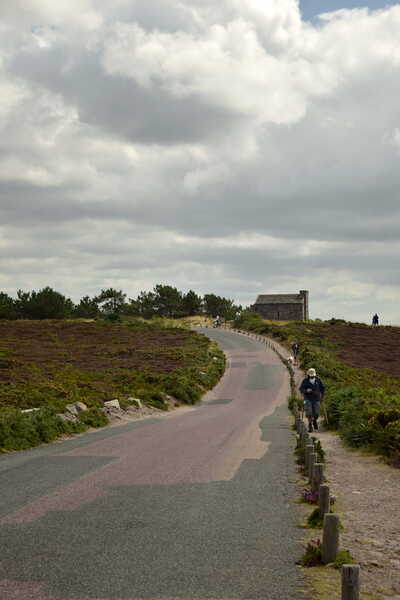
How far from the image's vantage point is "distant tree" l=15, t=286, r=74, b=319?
97438 mm

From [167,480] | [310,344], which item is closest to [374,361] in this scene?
[310,344]

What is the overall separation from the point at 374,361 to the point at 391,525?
165ft

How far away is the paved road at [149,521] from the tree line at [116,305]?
81680mm

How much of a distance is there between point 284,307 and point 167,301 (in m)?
23.7

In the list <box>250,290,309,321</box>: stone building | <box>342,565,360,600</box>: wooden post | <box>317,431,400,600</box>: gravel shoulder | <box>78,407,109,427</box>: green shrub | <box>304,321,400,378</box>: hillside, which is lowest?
<box>78,407,109,427</box>: green shrub

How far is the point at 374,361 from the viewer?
5806cm

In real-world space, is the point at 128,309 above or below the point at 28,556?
above

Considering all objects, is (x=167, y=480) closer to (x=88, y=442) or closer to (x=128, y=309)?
(x=88, y=442)

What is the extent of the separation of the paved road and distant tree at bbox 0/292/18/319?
80007mm

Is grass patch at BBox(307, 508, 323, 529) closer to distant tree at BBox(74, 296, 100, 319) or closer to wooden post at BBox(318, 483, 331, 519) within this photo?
wooden post at BBox(318, 483, 331, 519)

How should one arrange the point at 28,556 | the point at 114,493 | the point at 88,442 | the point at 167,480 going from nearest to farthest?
the point at 28,556, the point at 114,493, the point at 167,480, the point at 88,442

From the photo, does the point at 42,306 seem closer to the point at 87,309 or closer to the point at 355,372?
the point at 87,309

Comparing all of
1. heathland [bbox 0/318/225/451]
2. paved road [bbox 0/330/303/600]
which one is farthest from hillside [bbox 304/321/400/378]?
paved road [bbox 0/330/303/600]

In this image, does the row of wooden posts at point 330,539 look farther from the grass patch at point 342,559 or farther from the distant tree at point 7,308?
the distant tree at point 7,308
